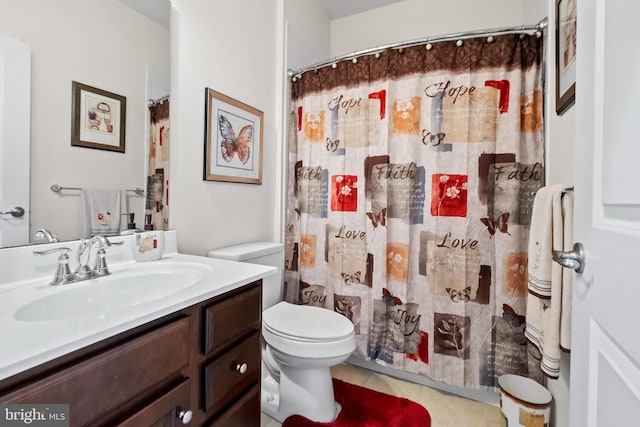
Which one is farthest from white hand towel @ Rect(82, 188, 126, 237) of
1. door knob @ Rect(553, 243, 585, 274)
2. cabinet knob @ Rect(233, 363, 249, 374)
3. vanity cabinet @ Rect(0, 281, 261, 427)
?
door knob @ Rect(553, 243, 585, 274)

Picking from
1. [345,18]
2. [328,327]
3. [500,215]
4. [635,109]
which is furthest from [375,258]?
[345,18]

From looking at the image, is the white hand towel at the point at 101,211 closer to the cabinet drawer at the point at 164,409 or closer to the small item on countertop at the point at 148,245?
the small item on countertop at the point at 148,245

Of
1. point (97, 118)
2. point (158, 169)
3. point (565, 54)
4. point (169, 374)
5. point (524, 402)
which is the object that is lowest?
point (524, 402)

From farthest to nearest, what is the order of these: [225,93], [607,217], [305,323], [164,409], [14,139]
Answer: [225,93] → [305,323] → [14,139] → [164,409] → [607,217]

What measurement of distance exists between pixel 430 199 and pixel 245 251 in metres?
1.07

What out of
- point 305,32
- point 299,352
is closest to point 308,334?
point 299,352

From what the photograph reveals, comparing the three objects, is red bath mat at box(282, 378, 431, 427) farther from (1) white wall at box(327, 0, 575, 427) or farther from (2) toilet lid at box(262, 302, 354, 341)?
(1) white wall at box(327, 0, 575, 427)

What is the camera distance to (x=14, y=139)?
0.83 m

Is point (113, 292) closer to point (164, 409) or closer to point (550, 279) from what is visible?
point (164, 409)

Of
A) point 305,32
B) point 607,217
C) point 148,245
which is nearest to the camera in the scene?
point 607,217

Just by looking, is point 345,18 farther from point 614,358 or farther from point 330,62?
point 614,358

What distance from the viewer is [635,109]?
44cm

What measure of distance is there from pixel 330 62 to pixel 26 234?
1.77 metres

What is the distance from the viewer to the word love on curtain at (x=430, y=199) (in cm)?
146
